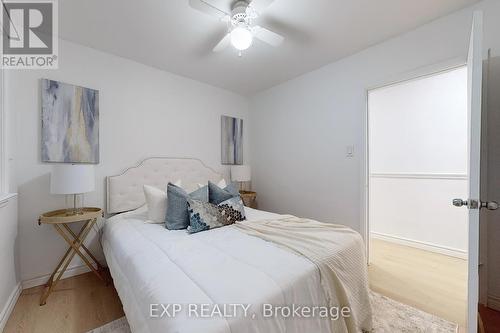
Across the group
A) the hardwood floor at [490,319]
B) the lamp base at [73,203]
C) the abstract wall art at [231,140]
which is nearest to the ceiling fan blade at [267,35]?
the abstract wall art at [231,140]

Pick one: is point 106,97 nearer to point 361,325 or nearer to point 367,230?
point 361,325

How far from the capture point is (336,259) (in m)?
1.35

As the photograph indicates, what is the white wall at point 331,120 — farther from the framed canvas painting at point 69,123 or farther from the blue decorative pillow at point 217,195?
the framed canvas painting at point 69,123

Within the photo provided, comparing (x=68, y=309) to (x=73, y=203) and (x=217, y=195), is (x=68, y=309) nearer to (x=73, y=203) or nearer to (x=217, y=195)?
(x=73, y=203)

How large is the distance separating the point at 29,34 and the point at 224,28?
1.80 metres

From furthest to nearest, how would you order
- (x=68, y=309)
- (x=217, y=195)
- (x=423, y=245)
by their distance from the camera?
(x=423, y=245) → (x=217, y=195) → (x=68, y=309)

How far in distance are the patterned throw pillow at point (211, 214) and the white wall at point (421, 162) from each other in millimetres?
1976

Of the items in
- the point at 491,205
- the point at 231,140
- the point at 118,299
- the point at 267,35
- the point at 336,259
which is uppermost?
the point at 267,35

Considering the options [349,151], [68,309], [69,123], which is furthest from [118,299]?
[349,151]

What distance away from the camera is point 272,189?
3578 millimetres

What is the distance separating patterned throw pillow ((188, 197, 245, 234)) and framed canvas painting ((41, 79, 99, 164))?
1.33 m

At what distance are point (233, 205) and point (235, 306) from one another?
129cm

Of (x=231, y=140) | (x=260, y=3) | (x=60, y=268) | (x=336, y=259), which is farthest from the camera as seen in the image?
(x=231, y=140)

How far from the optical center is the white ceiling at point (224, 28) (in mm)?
1766
